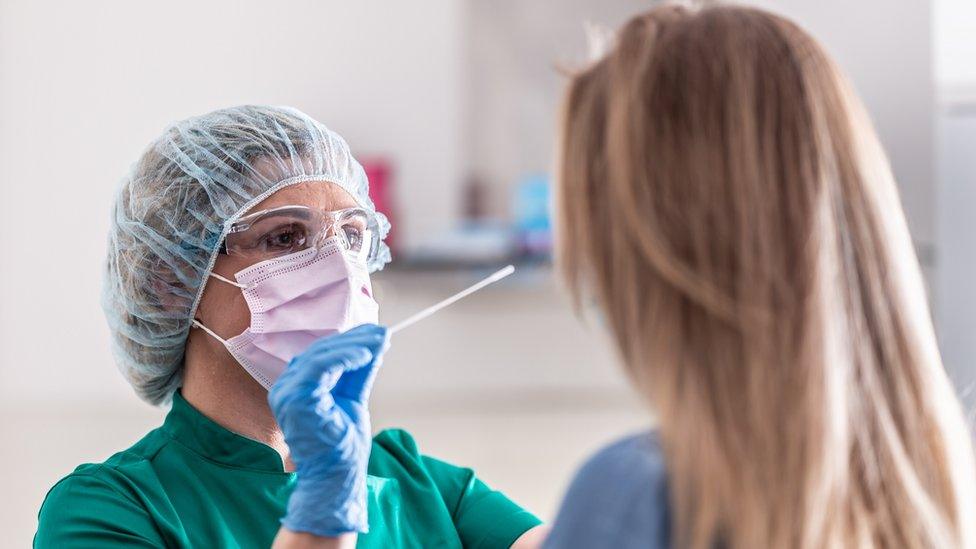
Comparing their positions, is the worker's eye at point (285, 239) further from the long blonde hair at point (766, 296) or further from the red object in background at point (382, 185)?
the red object in background at point (382, 185)

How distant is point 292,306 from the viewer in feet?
4.62

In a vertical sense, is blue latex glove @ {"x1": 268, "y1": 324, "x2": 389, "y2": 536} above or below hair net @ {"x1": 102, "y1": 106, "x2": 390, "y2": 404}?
below

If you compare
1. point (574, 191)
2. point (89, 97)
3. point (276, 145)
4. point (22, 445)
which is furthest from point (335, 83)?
point (574, 191)

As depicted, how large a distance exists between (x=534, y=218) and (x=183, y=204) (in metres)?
2.32

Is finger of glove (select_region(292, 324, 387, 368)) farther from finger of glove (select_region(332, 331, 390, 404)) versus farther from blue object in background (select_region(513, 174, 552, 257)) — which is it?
blue object in background (select_region(513, 174, 552, 257))

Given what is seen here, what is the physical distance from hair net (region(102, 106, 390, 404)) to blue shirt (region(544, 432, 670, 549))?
770 millimetres

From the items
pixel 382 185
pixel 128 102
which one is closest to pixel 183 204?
pixel 382 185

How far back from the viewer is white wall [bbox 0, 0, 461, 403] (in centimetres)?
366

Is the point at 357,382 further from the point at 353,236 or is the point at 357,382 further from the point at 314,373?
the point at 353,236

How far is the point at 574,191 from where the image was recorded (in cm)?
92

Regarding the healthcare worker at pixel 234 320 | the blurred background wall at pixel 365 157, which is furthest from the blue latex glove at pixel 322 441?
the blurred background wall at pixel 365 157

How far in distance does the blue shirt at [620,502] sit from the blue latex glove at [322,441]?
35 cm

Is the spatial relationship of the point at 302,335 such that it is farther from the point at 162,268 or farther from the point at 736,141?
the point at 736,141

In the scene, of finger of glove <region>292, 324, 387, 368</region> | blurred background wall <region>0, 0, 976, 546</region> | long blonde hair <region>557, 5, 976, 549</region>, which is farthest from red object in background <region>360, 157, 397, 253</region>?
long blonde hair <region>557, 5, 976, 549</region>
